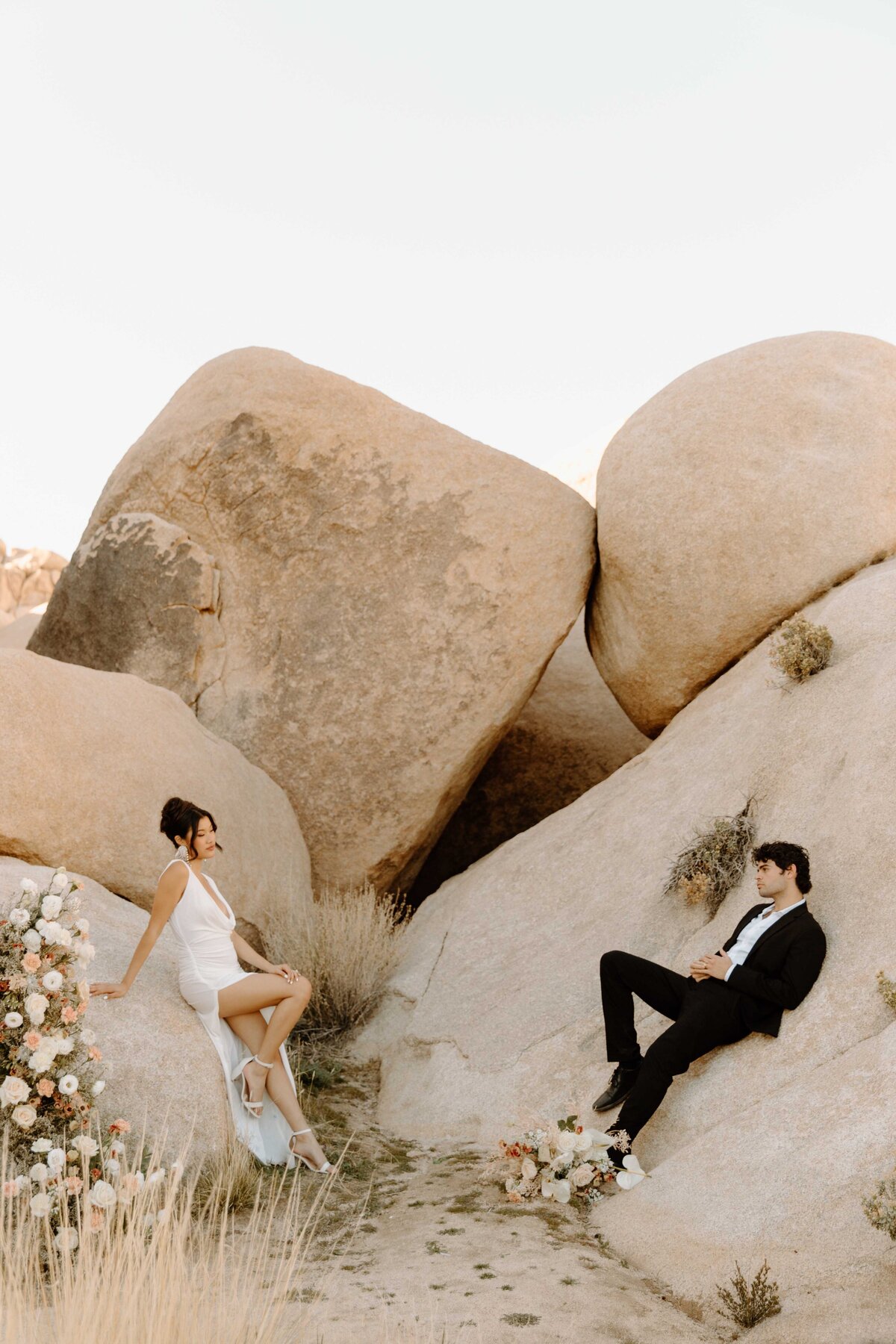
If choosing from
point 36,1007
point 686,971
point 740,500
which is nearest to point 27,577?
point 740,500

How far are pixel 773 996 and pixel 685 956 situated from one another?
3.65ft

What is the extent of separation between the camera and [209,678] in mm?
9352

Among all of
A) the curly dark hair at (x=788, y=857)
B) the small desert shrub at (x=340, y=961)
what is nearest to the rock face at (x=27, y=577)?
the small desert shrub at (x=340, y=961)

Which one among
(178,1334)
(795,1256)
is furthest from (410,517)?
(178,1334)

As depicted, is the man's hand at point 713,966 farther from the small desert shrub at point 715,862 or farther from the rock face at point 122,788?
the rock face at point 122,788

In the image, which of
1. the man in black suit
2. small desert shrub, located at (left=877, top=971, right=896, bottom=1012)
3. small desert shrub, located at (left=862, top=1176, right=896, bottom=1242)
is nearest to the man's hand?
the man in black suit

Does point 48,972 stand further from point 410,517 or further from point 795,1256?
point 410,517

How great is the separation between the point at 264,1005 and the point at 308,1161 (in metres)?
0.74

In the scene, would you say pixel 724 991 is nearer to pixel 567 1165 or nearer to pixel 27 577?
pixel 567 1165

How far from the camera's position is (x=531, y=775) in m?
→ 11.1

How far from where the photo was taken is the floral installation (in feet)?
12.7

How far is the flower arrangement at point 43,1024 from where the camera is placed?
4.61m

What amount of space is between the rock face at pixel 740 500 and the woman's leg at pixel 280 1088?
15.3 ft

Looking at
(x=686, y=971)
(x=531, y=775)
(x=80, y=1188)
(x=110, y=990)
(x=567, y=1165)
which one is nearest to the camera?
(x=80, y=1188)
